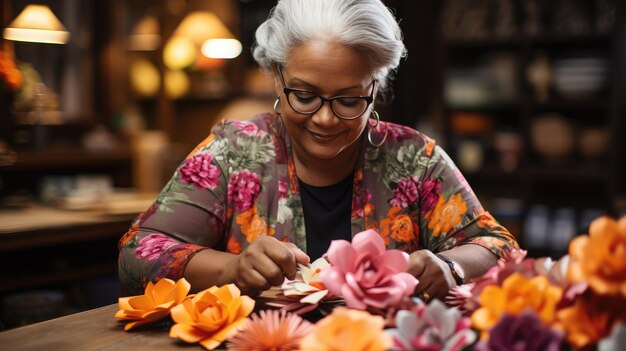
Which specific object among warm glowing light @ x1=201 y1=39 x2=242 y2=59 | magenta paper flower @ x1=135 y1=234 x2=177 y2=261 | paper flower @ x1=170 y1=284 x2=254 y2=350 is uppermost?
warm glowing light @ x1=201 y1=39 x2=242 y2=59

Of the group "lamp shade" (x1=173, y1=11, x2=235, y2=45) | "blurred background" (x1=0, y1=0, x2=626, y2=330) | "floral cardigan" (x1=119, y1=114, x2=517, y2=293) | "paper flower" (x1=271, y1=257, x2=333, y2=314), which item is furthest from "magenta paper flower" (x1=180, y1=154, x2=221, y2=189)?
"lamp shade" (x1=173, y1=11, x2=235, y2=45)

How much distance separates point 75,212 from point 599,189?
12.6 ft

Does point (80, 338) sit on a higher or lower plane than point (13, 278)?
higher

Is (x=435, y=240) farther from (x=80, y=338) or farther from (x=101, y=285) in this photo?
(x=101, y=285)

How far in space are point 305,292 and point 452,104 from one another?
14.9 ft

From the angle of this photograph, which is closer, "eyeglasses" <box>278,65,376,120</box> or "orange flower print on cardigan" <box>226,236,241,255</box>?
"eyeglasses" <box>278,65,376,120</box>

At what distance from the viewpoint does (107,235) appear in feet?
10.9

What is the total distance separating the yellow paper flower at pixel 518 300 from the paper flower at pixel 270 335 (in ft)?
A: 0.79

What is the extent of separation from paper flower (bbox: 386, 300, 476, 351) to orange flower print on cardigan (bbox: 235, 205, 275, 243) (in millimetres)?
908

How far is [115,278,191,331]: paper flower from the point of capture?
108cm

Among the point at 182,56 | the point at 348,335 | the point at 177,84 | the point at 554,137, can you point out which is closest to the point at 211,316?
the point at 348,335

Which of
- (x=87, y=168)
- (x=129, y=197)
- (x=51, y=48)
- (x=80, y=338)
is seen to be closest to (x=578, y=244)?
(x=80, y=338)

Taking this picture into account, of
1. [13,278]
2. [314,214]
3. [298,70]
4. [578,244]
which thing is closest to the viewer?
[578,244]

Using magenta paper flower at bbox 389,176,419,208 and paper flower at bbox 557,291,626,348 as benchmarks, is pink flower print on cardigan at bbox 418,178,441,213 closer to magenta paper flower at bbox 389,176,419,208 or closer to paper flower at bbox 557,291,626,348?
magenta paper flower at bbox 389,176,419,208
